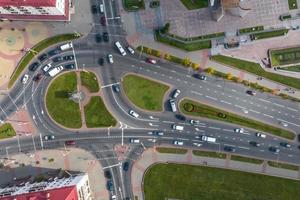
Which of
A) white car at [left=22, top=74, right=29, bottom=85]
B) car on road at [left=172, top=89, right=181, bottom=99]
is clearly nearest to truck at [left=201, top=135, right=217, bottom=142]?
car on road at [left=172, top=89, right=181, bottom=99]

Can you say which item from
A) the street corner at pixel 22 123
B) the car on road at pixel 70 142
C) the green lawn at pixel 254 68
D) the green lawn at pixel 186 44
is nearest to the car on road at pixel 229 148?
the green lawn at pixel 254 68

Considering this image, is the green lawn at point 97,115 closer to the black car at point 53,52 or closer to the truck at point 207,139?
the black car at point 53,52

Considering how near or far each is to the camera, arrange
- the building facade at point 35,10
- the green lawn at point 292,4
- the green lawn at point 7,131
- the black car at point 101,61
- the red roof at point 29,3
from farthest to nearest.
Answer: the green lawn at point 7,131, the black car at point 101,61, the green lawn at point 292,4, the building facade at point 35,10, the red roof at point 29,3

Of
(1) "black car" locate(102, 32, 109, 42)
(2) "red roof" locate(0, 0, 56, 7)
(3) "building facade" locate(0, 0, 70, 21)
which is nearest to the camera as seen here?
(2) "red roof" locate(0, 0, 56, 7)

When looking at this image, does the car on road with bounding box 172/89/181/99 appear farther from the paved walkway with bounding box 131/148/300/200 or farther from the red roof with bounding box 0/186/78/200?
the red roof with bounding box 0/186/78/200

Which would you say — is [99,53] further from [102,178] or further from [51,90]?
[102,178]

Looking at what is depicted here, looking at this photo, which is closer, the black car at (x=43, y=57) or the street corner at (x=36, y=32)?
the street corner at (x=36, y=32)
